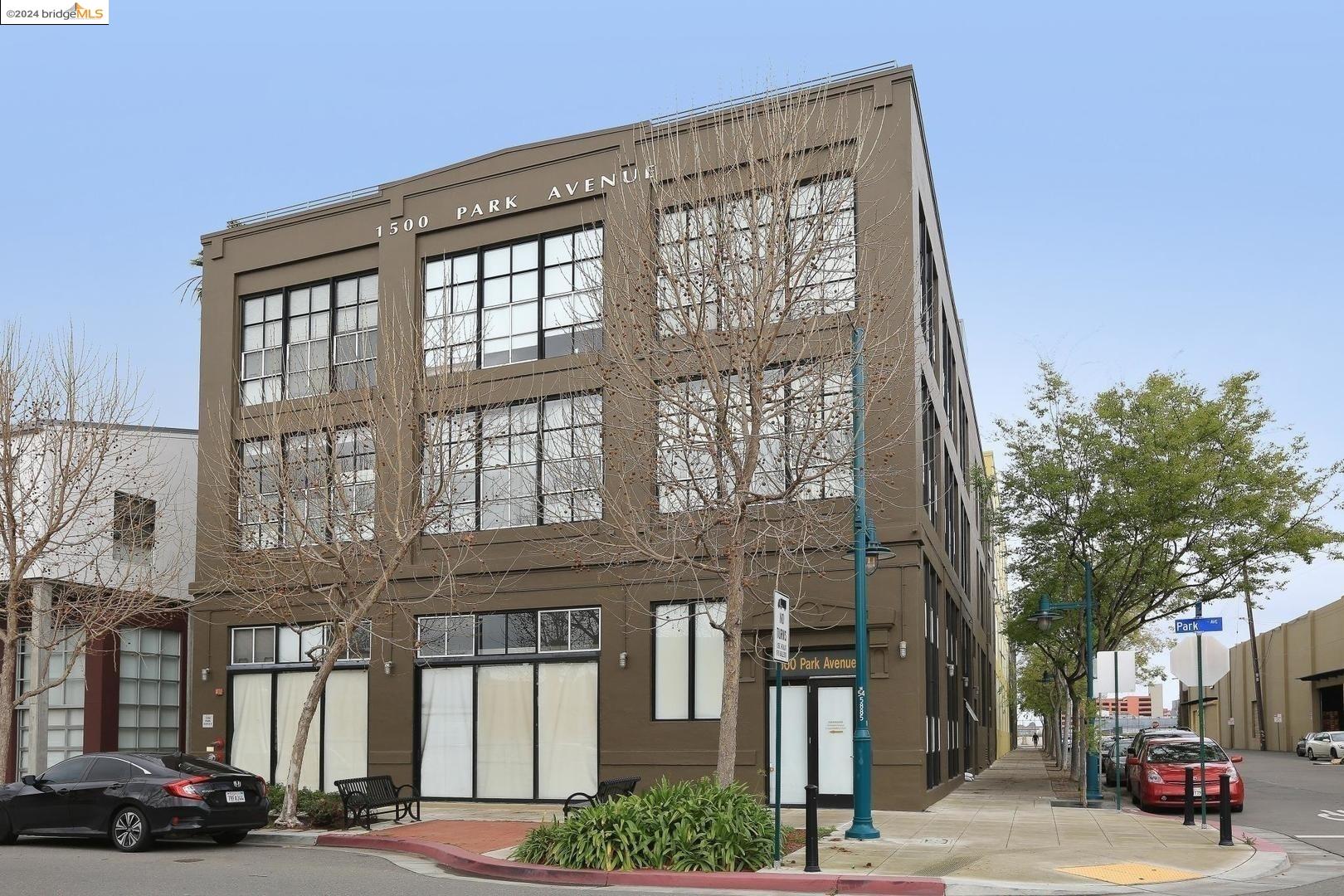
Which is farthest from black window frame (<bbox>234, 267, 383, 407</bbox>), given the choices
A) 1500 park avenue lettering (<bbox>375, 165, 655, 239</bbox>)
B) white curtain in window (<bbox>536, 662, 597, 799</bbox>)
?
white curtain in window (<bbox>536, 662, 597, 799</bbox>)

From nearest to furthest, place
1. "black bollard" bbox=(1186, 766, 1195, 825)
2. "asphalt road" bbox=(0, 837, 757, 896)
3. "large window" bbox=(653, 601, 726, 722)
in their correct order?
1. "asphalt road" bbox=(0, 837, 757, 896)
2. "black bollard" bbox=(1186, 766, 1195, 825)
3. "large window" bbox=(653, 601, 726, 722)

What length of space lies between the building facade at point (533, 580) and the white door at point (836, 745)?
5 cm

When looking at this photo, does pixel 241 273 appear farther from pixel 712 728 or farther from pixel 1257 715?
pixel 1257 715

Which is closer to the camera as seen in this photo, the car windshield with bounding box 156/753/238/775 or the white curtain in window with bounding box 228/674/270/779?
the car windshield with bounding box 156/753/238/775

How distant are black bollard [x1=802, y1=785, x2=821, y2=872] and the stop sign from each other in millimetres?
7728

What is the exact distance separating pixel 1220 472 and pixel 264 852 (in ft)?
70.0

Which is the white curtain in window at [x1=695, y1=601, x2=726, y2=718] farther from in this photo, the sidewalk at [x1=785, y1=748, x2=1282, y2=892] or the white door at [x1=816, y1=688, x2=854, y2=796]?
the sidewalk at [x1=785, y1=748, x2=1282, y2=892]

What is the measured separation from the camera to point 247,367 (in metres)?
30.8

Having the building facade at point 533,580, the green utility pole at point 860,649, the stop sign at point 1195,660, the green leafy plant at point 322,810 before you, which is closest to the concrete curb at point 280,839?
the green leafy plant at point 322,810

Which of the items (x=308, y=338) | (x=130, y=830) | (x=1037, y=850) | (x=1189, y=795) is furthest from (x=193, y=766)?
(x=1189, y=795)

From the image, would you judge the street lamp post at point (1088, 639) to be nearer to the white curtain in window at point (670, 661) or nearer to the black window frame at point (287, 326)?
the white curtain in window at point (670, 661)

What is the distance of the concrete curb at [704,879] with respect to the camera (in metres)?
13.6

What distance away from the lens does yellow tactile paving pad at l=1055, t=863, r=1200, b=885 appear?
14.0 metres

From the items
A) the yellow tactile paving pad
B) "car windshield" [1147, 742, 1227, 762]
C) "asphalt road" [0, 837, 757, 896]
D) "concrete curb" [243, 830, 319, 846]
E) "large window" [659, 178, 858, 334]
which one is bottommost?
"concrete curb" [243, 830, 319, 846]
